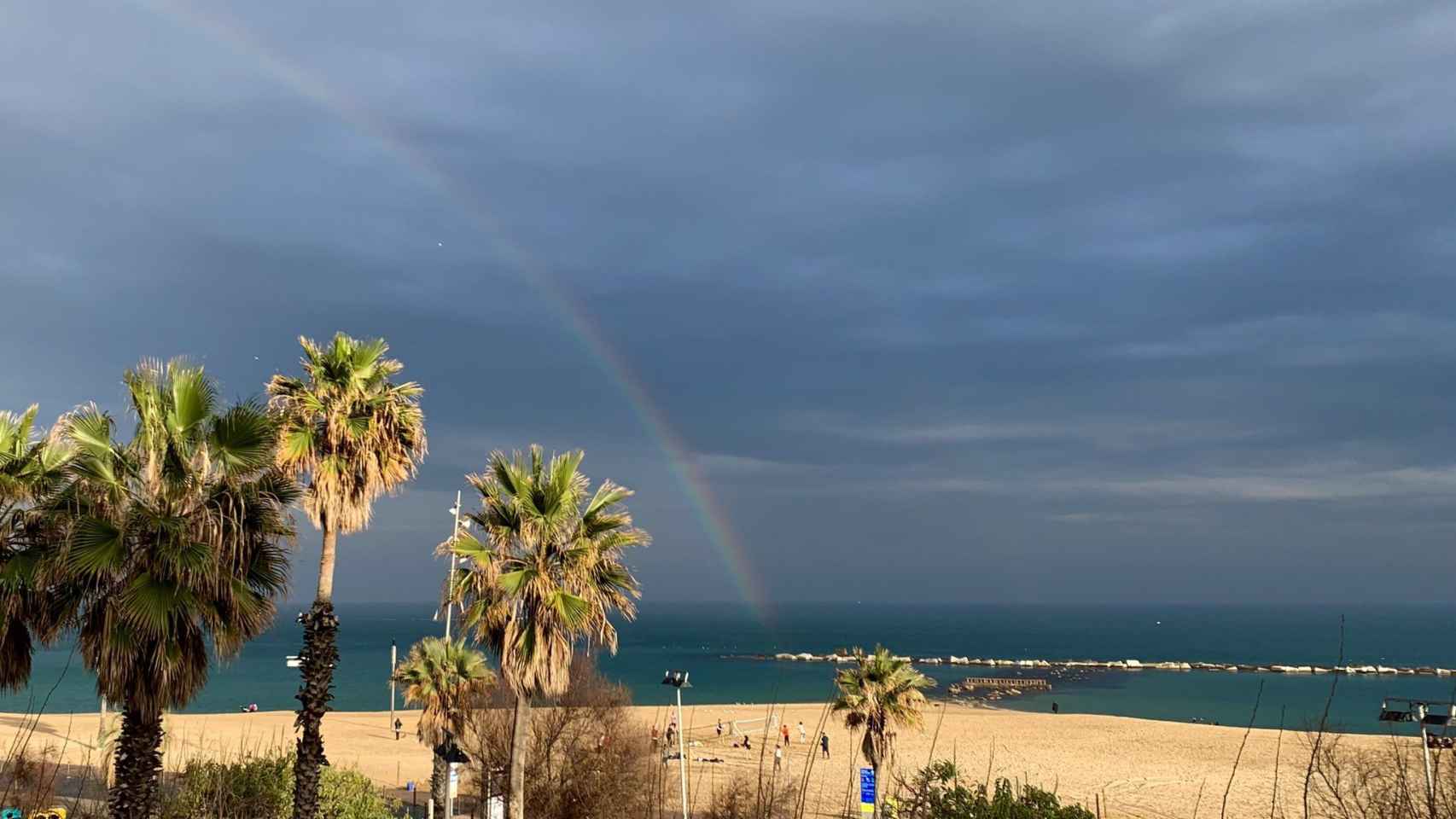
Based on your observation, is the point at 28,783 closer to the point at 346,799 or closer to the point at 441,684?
the point at 346,799

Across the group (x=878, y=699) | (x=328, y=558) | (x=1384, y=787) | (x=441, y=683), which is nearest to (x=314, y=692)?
(x=328, y=558)

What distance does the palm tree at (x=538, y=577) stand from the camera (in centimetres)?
1888

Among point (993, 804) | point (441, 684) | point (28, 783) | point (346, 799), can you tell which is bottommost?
point (346, 799)

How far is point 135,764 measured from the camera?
13227mm

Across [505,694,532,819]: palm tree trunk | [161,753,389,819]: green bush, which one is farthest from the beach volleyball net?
[505,694,532,819]: palm tree trunk

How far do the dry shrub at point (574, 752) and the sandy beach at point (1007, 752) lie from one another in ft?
13.0

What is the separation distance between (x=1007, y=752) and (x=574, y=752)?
40.7 m

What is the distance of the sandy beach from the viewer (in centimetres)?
4034

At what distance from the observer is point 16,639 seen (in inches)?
529

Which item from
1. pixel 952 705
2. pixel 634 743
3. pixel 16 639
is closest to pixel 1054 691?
pixel 952 705

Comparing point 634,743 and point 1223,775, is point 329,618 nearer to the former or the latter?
point 634,743

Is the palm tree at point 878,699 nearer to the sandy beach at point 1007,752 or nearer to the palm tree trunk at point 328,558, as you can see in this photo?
the sandy beach at point 1007,752

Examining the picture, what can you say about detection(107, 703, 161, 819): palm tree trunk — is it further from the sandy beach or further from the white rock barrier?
the white rock barrier

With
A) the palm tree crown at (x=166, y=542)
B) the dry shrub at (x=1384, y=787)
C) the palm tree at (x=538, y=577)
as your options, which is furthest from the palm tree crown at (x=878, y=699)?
the dry shrub at (x=1384, y=787)
